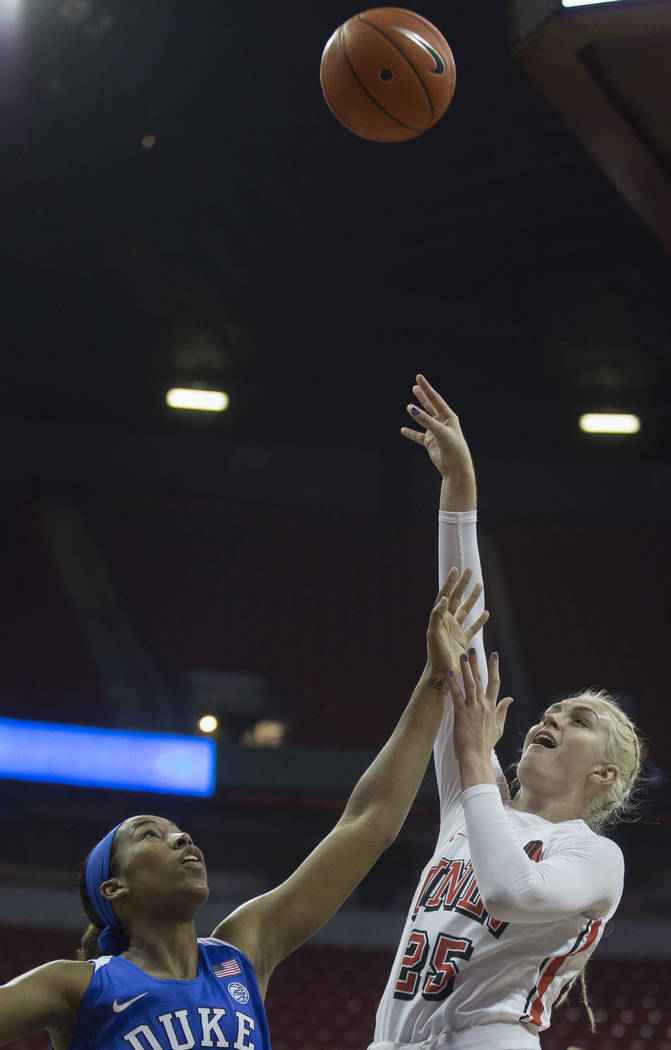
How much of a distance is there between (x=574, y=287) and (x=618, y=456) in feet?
8.93

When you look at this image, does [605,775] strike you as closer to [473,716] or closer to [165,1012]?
[473,716]

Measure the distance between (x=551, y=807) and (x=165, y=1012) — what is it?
Answer: 967mm

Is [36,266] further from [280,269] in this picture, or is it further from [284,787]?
[284,787]

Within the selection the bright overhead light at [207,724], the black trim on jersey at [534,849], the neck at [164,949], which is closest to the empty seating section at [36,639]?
the bright overhead light at [207,724]

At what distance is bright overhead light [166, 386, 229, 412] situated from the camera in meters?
11.8

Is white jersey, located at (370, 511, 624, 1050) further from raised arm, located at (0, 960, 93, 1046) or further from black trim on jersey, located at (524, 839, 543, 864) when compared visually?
raised arm, located at (0, 960, 93, 1046)

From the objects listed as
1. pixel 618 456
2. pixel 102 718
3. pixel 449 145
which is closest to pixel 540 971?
pixel 449 145

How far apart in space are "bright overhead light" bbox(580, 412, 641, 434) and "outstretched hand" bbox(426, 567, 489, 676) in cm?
974

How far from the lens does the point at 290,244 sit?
9.93 m

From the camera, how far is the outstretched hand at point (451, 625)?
243 centimetres

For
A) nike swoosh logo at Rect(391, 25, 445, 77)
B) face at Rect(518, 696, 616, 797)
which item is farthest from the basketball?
Answer: face at Rect(518, 696, 616, 797)

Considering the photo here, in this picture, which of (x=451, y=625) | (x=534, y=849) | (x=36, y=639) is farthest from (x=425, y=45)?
(x=36, y=639)

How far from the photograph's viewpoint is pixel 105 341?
38.3 ft

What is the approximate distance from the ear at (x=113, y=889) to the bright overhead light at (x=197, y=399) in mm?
9903
